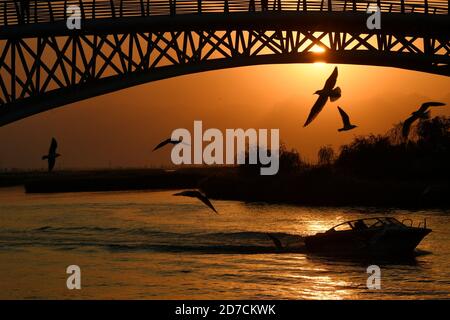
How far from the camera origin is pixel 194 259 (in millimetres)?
49312

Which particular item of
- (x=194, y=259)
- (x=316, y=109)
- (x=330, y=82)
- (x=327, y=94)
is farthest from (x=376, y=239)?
(x=316, y=109)

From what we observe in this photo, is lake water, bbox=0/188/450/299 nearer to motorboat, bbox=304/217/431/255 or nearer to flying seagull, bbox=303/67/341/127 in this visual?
motorboat, bbox=304/217/431/255

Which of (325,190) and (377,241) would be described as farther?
(325,190)

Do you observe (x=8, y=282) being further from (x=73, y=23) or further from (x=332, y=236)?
(x=73, y=23)

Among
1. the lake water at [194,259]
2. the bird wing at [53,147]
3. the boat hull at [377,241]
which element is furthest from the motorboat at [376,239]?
the bird wing at [53,147]

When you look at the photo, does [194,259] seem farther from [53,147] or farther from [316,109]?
[316,109]

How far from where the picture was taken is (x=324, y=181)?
9344 centimetres

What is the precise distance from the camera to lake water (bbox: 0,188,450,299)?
3906cm

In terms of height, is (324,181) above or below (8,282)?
above

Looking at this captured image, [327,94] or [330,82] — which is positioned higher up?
[330,82]

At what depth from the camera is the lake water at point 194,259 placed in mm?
39062

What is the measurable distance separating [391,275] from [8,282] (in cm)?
1579
